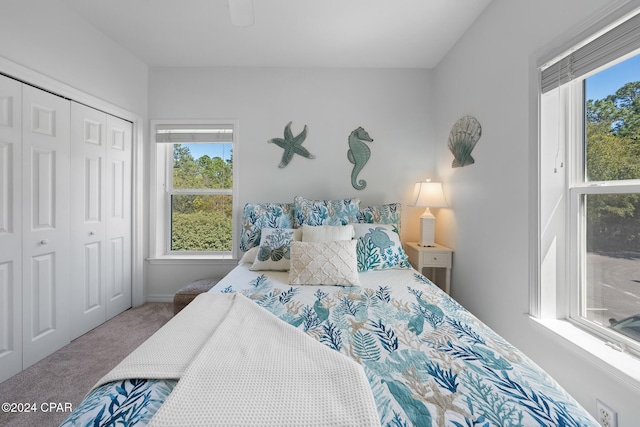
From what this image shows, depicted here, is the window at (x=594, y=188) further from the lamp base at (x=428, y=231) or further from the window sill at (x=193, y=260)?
the window sill at (x=193, y=260)

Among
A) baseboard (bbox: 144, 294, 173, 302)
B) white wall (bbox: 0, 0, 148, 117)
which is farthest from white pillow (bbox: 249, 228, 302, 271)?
white wall (bbox: 0, 0, 148, 117)

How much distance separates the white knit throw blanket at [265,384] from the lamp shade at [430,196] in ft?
6.35

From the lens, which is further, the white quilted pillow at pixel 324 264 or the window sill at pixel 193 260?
the window sill at pixel 193 260

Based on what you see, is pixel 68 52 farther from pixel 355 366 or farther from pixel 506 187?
pixel 506 187

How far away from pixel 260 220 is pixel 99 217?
→ 143cm

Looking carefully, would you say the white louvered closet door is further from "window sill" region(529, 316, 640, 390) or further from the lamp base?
"window sill" region(529, 316, 640, 390)

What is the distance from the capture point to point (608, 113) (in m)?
1.29

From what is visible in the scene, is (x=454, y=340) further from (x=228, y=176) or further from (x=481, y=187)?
(x=228, y=176)

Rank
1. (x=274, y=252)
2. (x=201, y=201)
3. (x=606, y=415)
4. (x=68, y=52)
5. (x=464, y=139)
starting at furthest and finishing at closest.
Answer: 1. (x=201, y=201)
2. (x=464, y=139)
3. (x=274, y=252)
4. (x=68, y=52)
5. (x=606, y=415)

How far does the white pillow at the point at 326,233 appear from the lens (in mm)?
2189

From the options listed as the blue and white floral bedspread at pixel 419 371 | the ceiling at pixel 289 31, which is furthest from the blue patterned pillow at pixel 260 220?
the ceiling at pixel 289 31

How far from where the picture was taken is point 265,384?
0.78 metres

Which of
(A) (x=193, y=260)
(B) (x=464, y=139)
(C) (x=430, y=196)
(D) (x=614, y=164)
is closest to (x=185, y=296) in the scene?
(A) (x=193, y=260)

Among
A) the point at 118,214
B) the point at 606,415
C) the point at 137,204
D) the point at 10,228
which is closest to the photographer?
the point at 606,415
